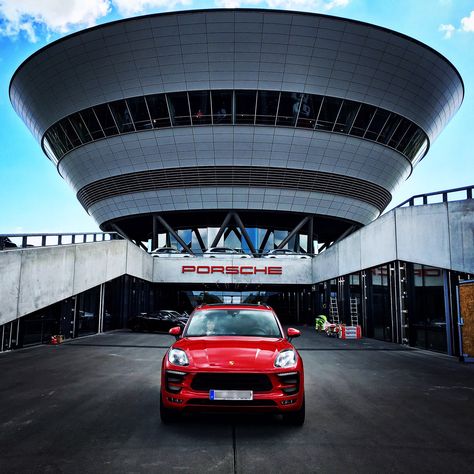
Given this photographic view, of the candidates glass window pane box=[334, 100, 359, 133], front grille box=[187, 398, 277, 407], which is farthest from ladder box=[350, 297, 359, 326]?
glass window pane box=[334, 100, 359, 133]

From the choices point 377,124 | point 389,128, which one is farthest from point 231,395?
point 389,128

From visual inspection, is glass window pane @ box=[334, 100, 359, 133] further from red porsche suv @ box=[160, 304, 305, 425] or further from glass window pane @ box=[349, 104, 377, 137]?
red porsche suv @ box=[160, 304, 305, 425]

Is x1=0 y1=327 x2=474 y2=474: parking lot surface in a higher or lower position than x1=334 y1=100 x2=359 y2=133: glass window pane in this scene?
lower

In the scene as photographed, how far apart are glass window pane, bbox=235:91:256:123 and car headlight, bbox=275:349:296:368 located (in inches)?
1449

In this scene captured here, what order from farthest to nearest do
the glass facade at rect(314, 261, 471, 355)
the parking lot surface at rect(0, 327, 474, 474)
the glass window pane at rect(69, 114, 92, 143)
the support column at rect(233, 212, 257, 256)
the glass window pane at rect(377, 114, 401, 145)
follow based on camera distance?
the support column at rect(233, 212, 257, 256)
the glass window pane at rect(69, 114, 92, 143)
the glass window pane at rect(377, 114, 401, 145)
the glass facade at rect(314, 261, 471, 355)
the parking lot surface at rect(0, 327, 474, 474)

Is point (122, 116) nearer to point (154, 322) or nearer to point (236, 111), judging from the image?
point (236, 111)

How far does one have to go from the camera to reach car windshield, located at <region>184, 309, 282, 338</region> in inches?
259

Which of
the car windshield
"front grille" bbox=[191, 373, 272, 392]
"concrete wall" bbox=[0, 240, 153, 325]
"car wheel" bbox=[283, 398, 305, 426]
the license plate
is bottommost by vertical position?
"car wheel" bbox=[283, 398, 305, 426]

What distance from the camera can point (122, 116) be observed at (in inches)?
1660

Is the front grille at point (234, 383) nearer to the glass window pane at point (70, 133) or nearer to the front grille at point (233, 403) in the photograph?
the front grille at point (233, 403)

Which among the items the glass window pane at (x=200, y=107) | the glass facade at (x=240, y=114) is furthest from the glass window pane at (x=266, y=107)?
the glass window pane at (x=200, y=107)

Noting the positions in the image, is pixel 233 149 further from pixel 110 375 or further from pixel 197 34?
pixel 110 375

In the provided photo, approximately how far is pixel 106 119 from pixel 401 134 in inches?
1163

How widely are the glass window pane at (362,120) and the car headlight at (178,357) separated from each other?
39852 mm
